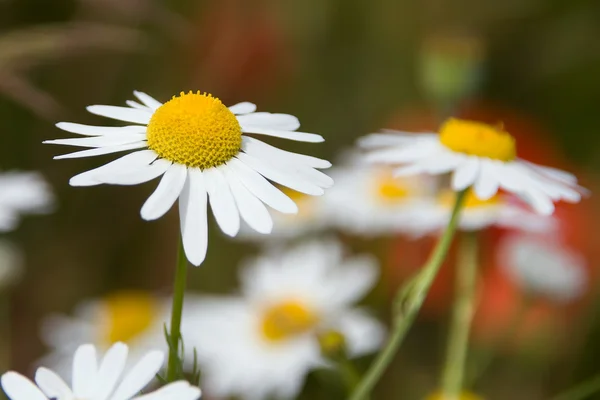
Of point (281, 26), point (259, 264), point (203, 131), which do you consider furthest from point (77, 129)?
point (281, 26)

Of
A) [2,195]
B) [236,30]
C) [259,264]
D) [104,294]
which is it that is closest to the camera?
[2,195]

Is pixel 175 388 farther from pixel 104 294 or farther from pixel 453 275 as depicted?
pixel 104 294

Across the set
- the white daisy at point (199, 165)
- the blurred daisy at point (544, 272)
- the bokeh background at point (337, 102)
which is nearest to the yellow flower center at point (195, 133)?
the white daisy at point (199, 165)

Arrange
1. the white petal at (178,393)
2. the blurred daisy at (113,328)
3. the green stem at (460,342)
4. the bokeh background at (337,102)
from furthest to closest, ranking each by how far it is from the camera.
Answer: the bokeh background at (337,102)
the blurred daisy at (113,328)
the green stem at (460,342)
the white petal at (178,393)

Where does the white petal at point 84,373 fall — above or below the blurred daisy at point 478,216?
below

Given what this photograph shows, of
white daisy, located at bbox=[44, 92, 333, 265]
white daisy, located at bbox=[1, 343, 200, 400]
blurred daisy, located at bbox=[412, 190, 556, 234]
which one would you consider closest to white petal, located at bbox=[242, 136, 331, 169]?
white daisy, located at bbox=[44, 92, 333, 265]

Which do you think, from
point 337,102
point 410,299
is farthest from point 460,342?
point 337,102

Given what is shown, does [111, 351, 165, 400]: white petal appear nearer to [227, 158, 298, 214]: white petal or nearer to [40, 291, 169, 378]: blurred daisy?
[227, 158, 298, 214]: white petal

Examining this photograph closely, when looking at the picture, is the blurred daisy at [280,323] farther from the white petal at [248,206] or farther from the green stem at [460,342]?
the white petal at [248,206]
